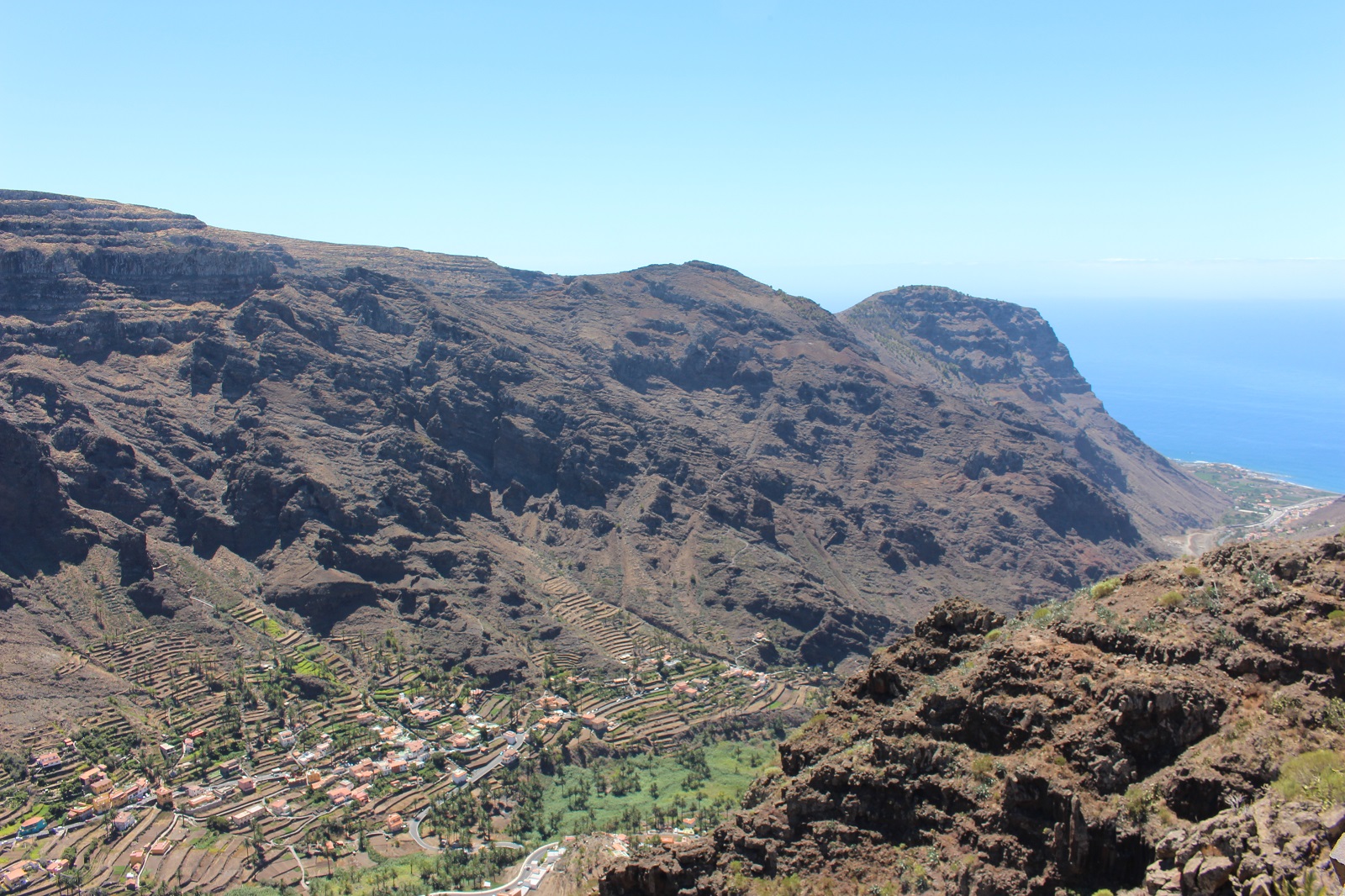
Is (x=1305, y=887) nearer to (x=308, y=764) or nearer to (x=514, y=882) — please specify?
(x=514, y=882)

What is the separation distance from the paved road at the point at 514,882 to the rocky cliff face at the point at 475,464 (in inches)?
1158

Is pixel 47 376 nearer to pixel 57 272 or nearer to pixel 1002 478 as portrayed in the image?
pixel 57 272

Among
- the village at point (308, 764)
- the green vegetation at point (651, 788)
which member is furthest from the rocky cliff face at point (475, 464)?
the green vegetation at point (651, 788)

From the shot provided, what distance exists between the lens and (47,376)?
96.5m

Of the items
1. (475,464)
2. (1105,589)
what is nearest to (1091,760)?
(1105,589)

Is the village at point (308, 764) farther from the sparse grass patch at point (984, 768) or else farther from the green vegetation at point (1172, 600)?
the green vegetation at point (1172, 600)

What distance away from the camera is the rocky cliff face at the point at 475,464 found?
307ft

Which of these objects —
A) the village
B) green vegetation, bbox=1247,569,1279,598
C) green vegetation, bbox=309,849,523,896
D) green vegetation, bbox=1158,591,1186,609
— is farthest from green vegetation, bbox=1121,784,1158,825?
green vegetation, bbox=309,849,523,896

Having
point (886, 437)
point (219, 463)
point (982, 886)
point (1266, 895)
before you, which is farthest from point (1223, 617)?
point (886, 437)

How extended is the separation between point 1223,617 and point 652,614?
84.2 m

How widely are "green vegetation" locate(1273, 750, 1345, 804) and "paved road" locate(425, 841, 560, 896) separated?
47.5 metres

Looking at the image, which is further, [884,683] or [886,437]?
[886,437]

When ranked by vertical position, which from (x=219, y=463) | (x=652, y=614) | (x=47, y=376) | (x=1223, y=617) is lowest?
(x=652, y=614)

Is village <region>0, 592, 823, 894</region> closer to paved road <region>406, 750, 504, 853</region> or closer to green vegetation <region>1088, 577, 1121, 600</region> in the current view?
paved road <region>406, 750, 504, 853</region>
